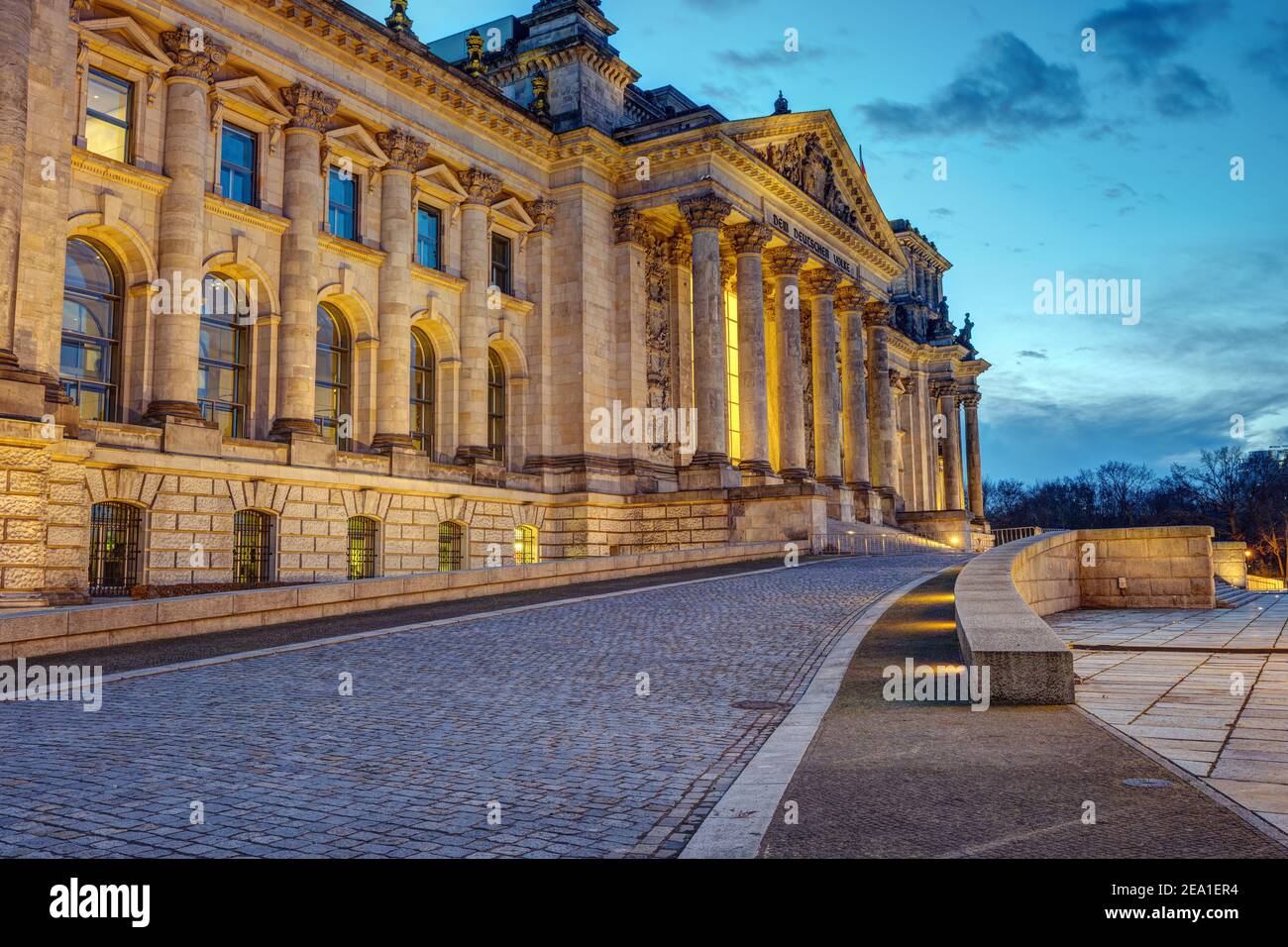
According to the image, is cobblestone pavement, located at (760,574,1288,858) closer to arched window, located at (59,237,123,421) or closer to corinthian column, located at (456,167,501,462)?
arched window, located at (59,237,123,421)

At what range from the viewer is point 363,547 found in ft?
104

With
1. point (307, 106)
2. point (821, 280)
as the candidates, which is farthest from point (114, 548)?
point (821, 280)

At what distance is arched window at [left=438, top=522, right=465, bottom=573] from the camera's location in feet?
114

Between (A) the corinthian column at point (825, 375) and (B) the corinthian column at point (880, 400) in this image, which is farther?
(B) the corinthian column at point (880, 400)

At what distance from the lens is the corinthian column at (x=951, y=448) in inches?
3017

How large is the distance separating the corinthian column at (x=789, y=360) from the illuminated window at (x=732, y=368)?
9.20ft

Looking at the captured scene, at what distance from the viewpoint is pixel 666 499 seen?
4044 cm

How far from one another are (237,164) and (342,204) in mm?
4197

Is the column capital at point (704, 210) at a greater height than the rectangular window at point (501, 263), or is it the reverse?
the column capital at point (704, 210)

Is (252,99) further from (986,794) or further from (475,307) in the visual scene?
(986,794)

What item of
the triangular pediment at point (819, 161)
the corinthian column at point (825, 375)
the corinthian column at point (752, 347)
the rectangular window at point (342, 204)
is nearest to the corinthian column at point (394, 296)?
the rectangular window at point (342, 204)

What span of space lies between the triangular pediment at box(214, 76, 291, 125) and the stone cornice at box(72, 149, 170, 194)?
3.51 m

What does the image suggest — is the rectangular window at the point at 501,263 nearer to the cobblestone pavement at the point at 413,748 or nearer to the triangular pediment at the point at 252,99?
the triangular pediment at the point at 252,99
